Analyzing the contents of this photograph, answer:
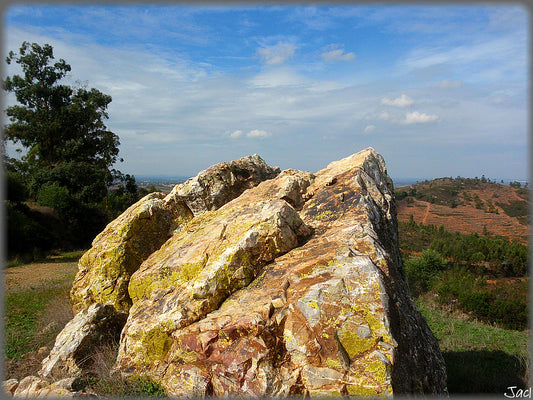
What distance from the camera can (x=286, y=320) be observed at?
4.30 meters

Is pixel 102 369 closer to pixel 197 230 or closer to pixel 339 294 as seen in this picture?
pixel 197 230

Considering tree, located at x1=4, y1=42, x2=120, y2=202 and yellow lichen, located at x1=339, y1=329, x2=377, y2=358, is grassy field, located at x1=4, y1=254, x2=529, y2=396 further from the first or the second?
tree, located at x1=4, y1=42, x2=120, y2=202

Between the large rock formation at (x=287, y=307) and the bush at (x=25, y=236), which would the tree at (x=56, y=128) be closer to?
the bush at (x=25, y=236)

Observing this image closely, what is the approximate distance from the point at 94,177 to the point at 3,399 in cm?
3007

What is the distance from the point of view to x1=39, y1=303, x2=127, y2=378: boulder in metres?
5.37

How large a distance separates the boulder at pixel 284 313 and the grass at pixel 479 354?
244 centimetres

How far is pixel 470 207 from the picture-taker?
57.9 metres

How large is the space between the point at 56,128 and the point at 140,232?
3005 cm

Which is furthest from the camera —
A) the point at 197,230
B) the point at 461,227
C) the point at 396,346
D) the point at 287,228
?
the point at 461,227

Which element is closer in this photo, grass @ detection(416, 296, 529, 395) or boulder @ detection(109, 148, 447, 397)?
boulder @ detection(109, 148, 447, 397)

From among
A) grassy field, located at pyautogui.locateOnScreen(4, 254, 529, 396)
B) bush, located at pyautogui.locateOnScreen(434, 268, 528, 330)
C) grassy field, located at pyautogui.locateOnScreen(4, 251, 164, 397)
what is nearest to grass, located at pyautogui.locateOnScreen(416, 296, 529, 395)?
grassy field, located at pyautogui.locateOnScreen(4, 254, 529, 396)

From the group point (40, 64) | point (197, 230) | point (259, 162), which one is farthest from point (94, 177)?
point (197, 230)

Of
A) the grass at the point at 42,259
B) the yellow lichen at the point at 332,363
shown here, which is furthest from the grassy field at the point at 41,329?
the yellow lichen at the point at 332,363

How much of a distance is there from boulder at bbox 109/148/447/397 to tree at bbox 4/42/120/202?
28043 mm
